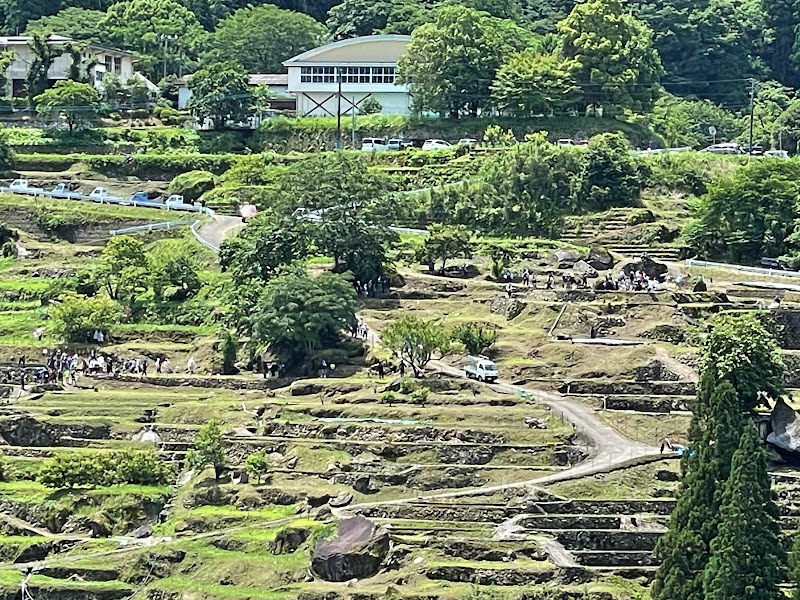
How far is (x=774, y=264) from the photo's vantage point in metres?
79.6

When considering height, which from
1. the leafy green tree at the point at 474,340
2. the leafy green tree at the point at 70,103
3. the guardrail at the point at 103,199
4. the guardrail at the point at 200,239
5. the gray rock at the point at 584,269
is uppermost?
the leafy green tree at the point at 70,103

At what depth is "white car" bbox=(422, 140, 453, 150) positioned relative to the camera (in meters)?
98.4

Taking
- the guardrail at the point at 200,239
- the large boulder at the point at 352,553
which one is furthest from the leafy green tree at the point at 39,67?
the large boulder at the point at 352,553

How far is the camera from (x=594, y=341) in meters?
69.7

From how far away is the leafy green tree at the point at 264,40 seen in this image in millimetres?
118625

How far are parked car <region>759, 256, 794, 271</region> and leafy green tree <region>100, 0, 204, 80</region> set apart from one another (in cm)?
4889

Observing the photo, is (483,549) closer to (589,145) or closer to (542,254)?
(542,254)

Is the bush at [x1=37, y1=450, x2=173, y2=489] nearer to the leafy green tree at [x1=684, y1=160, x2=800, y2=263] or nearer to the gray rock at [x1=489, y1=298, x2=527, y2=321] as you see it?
the gray rock at [x1=489, y1=298, x2=527, y2=321]

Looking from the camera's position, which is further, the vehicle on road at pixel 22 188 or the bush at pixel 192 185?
the bush at pixel 192 185

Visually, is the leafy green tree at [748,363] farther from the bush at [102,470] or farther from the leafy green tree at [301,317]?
the bush at [102,470]

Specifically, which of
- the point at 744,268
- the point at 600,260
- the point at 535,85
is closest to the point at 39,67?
the point at 535,85

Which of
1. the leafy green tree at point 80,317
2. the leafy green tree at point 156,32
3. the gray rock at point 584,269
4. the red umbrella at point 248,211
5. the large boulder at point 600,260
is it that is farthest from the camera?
the leafy green tree at point 156,32

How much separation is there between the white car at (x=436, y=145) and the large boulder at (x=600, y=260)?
1936cm

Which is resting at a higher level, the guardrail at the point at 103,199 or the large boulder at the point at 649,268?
the guardrail at the point at 103,199
